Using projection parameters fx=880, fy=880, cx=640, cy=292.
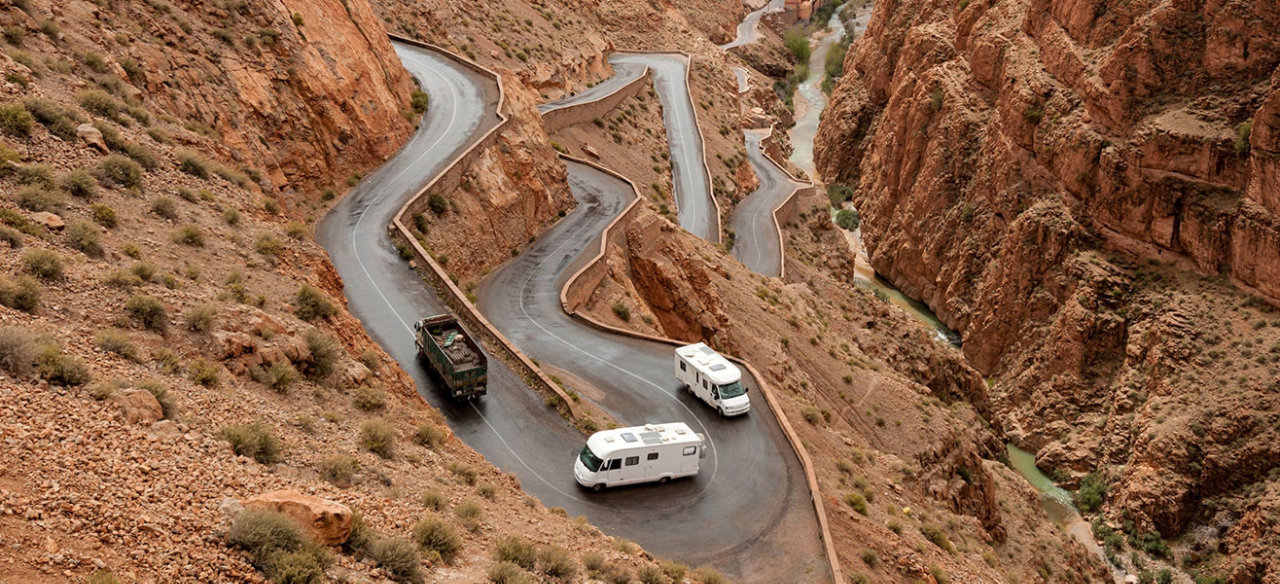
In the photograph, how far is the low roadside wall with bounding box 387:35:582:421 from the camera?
22.2m

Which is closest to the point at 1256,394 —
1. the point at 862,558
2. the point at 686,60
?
the point at 862,558

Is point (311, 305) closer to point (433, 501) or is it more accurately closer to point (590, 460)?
point (433, 501)

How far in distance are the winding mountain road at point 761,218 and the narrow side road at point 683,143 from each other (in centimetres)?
209

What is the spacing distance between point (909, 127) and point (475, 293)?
4722 centimetres

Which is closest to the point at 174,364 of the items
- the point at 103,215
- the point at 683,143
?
the point at 103,215

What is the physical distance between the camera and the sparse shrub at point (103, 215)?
641 inches

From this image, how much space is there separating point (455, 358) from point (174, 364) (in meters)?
7.66

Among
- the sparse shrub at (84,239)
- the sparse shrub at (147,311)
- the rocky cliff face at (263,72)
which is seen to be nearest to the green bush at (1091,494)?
the rocky cliff face at (263,72)

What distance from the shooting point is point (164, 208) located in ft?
58.7

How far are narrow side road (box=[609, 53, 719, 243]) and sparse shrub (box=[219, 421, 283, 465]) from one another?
36.4 meters

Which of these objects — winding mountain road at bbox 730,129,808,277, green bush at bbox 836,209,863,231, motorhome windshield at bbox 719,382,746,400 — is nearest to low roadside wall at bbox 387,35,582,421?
motorhome windshield at bbox 719,382,746,400

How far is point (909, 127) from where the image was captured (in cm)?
6700

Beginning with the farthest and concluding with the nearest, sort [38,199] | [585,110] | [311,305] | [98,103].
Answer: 1. [585,110]
2. [98,103]
3. [311,305]
4. [38,199]

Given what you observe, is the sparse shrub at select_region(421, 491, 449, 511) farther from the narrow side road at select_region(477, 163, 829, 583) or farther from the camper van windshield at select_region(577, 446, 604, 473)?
the camper van windshield at select_region(577, 446, 604, 473)
